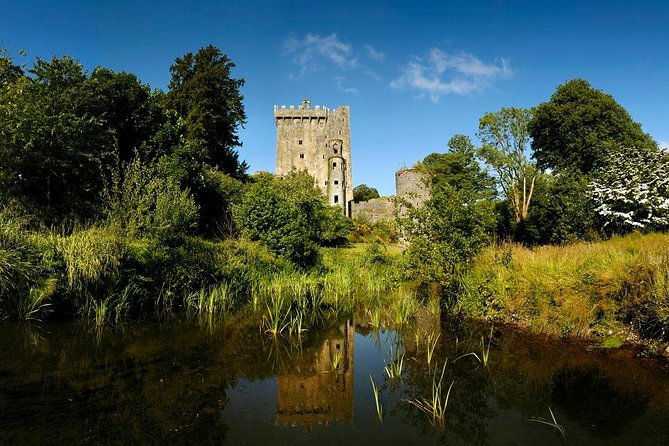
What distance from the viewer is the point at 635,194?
15.9 metres

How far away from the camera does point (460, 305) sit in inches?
364

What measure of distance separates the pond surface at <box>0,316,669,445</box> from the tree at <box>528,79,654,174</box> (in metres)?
22.1

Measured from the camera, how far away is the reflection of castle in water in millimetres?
4434

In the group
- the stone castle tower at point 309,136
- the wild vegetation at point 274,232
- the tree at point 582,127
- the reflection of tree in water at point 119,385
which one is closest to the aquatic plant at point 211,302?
the wild vegetation at point 274,232

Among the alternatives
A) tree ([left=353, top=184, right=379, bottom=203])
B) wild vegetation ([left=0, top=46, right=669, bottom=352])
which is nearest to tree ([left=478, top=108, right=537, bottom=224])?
wild vegetation ([left=0, top=46, right=669, bottom=352])

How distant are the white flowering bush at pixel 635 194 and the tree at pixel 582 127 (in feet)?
23.0

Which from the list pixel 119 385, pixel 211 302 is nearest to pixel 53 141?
pixel 211 302

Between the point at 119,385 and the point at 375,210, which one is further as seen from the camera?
the point at 375,210

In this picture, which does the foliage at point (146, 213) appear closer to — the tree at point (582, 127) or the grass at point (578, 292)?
the grass at point (578, 292)

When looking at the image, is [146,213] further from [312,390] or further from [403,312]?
[312,390]

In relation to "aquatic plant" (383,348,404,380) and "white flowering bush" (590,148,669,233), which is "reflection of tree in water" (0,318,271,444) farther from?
"white flowering bush" (590,148,669,233)

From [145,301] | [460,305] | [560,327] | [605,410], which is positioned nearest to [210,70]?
[145,301]

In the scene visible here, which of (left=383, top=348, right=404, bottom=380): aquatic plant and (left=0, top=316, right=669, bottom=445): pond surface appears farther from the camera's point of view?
(left=383, top=348, right=404, bottom=380): aquatic plant

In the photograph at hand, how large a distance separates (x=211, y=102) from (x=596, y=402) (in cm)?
2742
